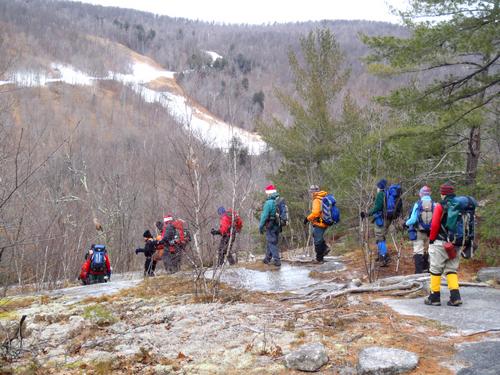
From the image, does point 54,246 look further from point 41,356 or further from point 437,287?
point 437,287

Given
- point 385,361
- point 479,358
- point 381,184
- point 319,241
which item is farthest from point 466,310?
point 319,241

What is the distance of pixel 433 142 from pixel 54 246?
1051 cm

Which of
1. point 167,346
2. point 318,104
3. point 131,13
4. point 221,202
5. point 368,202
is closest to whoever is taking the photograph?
point 167,346

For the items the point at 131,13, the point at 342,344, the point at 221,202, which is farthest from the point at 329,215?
the point at 131,13

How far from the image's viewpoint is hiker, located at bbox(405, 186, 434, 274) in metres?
8.51

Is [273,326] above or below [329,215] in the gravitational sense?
below

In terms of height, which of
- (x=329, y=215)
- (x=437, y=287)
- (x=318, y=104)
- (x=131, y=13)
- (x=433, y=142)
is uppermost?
(x=131, y=13)

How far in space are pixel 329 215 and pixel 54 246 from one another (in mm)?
7950

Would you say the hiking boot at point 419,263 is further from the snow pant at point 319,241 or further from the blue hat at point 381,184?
the snow pant at point 319,241

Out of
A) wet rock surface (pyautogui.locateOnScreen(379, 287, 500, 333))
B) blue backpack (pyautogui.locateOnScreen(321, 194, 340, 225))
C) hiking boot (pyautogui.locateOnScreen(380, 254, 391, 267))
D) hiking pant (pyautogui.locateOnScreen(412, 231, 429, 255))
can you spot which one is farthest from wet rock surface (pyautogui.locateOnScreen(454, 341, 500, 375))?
blue backpack (pyautogui.locateOnScreen(321, 194, 340, 225))

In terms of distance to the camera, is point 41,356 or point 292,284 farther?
point 292,284

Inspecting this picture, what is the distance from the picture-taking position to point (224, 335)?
585 centimetres

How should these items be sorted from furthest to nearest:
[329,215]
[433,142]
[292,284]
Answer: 1. [433,142]
2. [329,215]
3. [292,284]

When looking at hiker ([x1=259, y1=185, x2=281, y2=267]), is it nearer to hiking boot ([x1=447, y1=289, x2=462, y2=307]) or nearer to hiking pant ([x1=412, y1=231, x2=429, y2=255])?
hiking pant ([x1=412, y1=231, x2=429, y2=255])
